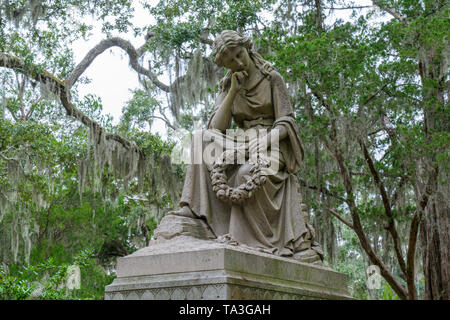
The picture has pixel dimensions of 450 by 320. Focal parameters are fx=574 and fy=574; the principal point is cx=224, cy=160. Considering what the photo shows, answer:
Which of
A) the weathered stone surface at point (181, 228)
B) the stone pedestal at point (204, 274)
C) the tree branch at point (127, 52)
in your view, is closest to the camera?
the stone pedestal at point (204, 274)

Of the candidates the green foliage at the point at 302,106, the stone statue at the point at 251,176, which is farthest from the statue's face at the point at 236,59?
the green foliage at the point at 302,106

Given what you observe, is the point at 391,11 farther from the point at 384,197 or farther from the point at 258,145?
the point at 258,145

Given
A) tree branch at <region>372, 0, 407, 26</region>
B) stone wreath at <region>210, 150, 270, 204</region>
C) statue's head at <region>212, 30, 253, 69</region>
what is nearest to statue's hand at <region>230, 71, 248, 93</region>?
statue's head at <region>212, 30, 253, 69</region>

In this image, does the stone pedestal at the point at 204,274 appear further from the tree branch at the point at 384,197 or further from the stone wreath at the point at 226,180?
the tree branch at the point at 384,197

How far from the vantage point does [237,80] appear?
5719 mm

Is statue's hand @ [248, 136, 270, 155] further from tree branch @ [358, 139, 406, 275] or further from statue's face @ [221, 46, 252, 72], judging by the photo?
tree branch @ [358, 139, 406, 275]

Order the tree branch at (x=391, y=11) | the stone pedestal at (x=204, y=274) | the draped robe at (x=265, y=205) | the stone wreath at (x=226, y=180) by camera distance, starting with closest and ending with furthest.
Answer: the stone pedestal at (x=204, y=274) → the stone wreath at (x=226, y=180) → the draped robe at (x=265, y=205) → the tree branch at (x=391, y=11)

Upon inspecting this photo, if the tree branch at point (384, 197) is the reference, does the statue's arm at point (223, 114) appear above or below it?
below

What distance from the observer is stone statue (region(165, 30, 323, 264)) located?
518 centimetres

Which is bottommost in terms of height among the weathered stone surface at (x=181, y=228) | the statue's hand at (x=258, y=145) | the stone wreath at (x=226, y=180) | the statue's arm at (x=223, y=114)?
the weathered stone surface at (x=181, y=228)

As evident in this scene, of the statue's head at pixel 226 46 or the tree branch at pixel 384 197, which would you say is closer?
the statue's head at pixel 226 46

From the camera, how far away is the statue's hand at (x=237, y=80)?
5.67 m

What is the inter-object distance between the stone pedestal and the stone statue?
0.22 metres

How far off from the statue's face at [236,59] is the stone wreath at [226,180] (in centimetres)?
95
